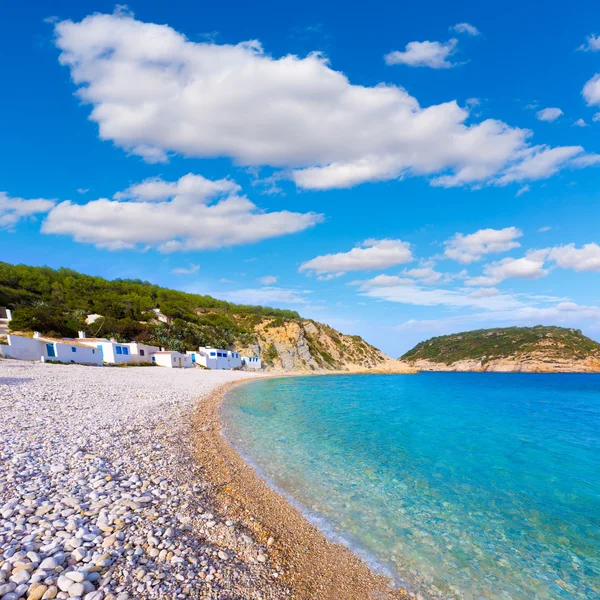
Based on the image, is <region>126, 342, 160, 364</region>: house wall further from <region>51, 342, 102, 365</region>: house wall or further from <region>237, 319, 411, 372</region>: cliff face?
<region>237, 319, 411, 372</region>: cliff face

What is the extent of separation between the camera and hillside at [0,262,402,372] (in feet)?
187

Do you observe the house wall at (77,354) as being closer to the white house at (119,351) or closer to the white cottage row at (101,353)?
the white cottage row at (101,353)

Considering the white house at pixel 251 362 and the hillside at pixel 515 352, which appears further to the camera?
the hillside at pixel 515 352

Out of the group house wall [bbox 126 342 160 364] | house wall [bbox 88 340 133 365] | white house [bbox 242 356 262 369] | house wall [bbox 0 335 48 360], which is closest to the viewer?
house wall [bbox 0 335 48 360]

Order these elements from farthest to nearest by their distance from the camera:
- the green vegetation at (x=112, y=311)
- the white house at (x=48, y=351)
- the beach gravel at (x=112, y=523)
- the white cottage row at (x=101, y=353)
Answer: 1. the green vegetation at (x=112, y=311)
2. the white cottage row at (x=101, y=353)
3. the white house at (x=48, y=351)
4. the beach gravel at (x=112, y=523)

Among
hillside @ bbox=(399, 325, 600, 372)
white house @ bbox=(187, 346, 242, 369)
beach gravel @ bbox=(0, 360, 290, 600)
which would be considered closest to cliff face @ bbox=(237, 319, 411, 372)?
white house @ bbox=(187, 346, 242, 369)

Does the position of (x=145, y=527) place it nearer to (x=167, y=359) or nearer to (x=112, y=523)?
(x=112, y=523)

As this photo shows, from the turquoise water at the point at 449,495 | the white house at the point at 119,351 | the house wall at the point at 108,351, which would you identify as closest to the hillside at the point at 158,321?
the white house at the point at 119,351

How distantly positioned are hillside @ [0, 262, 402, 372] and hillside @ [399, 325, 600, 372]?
6112 centimetres

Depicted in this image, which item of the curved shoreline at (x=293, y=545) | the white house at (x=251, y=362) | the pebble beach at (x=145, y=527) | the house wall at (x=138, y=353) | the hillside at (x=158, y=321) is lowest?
the white house at (x=251, y=362)

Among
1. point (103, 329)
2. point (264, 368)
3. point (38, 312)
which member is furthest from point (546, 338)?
point (38, 312)

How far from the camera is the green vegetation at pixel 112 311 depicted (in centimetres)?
5228

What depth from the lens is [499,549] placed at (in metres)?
8.00

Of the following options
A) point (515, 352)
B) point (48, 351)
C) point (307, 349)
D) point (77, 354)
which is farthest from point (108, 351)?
point (515, 352)
